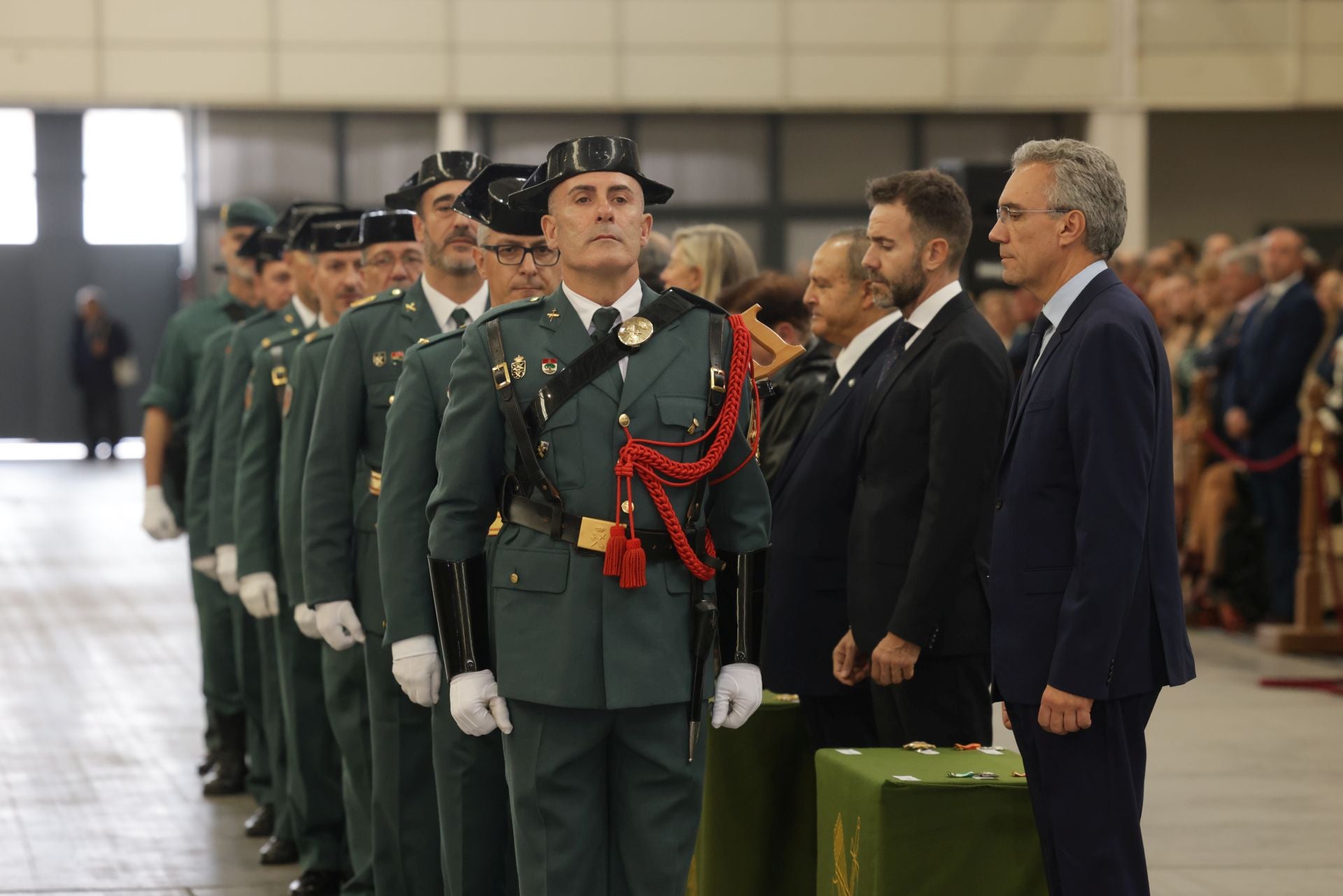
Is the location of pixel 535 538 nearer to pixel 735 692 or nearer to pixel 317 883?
pixel 735 692

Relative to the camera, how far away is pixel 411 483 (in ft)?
12.5

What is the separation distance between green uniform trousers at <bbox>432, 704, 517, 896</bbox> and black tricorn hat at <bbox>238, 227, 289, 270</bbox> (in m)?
3.37

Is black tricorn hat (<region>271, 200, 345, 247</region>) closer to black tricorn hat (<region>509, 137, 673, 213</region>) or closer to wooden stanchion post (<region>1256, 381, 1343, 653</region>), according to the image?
black tricorn hat (<region>509, 137, 673, 213</region>)

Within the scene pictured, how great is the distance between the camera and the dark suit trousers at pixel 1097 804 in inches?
134

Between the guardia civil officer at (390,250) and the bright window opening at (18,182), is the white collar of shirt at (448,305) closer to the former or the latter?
the guardia civil officer at (390,250)

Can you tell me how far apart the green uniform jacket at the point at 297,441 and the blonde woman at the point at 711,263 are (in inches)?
48.3

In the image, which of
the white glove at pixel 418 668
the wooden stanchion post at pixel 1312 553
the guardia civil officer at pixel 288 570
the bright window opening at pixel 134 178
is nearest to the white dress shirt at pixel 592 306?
the white glove at pixel 418 668

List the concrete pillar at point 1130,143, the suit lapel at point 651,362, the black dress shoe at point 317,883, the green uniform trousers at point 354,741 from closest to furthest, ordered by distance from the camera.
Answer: the suit lapel at point 651,362 < the green uniform trousers at point 354,741 < the black dress shoe at point 317,883 < the concrete pillar at point 1130,143

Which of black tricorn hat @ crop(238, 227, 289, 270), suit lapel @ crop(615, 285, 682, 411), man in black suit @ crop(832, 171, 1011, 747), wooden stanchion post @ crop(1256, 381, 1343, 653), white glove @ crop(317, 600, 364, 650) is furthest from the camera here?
wooden stanchion post @ crop(1256, 381, 1343, 653)

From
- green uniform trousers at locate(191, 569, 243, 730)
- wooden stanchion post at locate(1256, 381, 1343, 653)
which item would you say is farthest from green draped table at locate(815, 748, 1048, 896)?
wooden stanchion post at locate(1256, 381, 1343, 653)

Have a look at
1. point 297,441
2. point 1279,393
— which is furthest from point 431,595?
point 1279,393

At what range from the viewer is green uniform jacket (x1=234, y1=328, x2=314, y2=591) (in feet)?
18.0

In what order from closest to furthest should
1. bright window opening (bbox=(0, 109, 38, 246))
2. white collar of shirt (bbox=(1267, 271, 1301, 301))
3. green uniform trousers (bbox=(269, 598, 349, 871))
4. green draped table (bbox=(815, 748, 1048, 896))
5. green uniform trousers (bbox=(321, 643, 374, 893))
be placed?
green draped table (bbox=(815, 748, 1048, 896)), green uniform trousers (bbox=(321, 643, 374, 893)), green uniform trousers (bbox=(269, 598, 349, 871)), white collar of shirt (bbox=(1267, 271, 1301, 301)), bright window opening (bbox=(0, 109, 38, 246))

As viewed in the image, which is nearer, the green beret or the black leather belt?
the black leather belt
